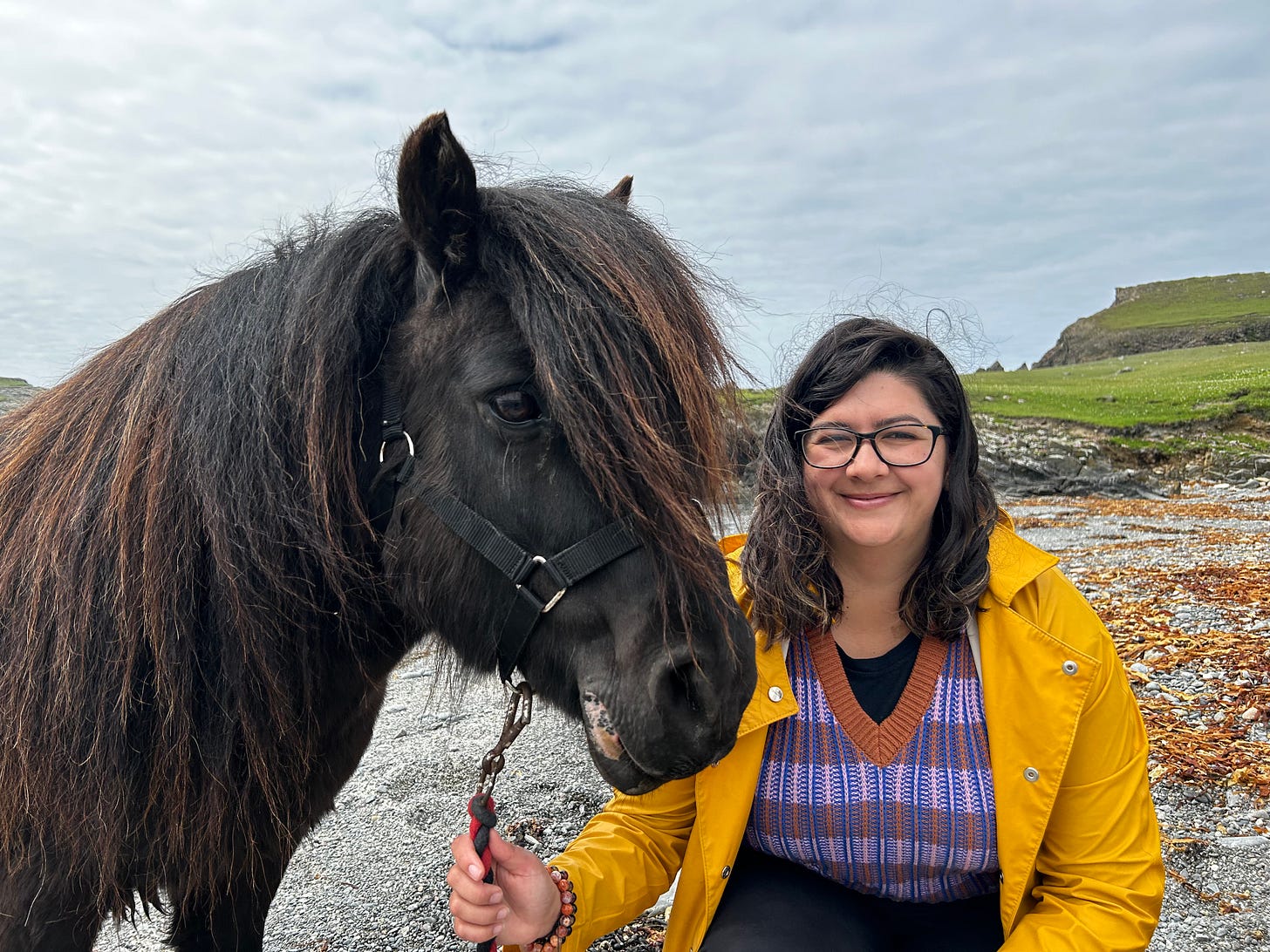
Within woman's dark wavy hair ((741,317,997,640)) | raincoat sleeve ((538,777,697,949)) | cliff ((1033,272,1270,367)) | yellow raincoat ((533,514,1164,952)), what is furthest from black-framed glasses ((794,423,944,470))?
cliff ((1033,272,1270,367))

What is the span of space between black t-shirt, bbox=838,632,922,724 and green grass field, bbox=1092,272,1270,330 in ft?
246

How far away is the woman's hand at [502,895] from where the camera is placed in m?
1.68

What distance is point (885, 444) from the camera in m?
2.06

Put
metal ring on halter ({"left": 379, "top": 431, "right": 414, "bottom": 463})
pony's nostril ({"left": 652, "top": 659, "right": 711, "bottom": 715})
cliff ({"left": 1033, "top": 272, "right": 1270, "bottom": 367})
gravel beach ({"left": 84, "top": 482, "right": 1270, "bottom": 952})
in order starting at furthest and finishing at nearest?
1. cliff ({"left": 1033, "top": 272, "right": 1270, "bottom": 367})
2. gravel beach ({"left": 84, "top": 482, "right": 1270, "bottom": 952})
3. metal ring on halter ({"left": 379, "top": 431, "right": 414, "bottom": 463})
4. pony's nostril ({"left": 652, "top": 659, "right": 711, "bottom": 715})

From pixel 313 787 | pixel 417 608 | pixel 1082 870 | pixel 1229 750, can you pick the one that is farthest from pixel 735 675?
pixel 1229 750

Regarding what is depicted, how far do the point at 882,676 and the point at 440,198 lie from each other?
1767 millimetres

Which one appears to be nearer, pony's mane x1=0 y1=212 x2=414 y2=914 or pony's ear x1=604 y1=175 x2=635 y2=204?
pony's mane x1=0 y1=212 x2=414 y2=914

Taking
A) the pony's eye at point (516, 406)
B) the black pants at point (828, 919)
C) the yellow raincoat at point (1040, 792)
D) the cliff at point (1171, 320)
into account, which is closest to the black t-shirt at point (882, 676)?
the yellow raincoat at point (1040, 792)

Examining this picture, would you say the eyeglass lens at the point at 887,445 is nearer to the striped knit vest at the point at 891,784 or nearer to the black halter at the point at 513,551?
the striped knit vest at the point at 891,784

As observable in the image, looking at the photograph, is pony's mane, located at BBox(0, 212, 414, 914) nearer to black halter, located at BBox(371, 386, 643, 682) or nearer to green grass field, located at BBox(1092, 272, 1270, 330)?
black halter, located at BBox(371, 386, 643, 682)

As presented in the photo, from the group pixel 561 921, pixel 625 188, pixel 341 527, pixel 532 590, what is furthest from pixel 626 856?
pixel 625 188

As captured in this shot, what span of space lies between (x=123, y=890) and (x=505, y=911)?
3.35ft

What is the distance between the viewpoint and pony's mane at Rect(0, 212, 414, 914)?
1.70 meters

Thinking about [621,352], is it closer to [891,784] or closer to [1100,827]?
[891,784]
